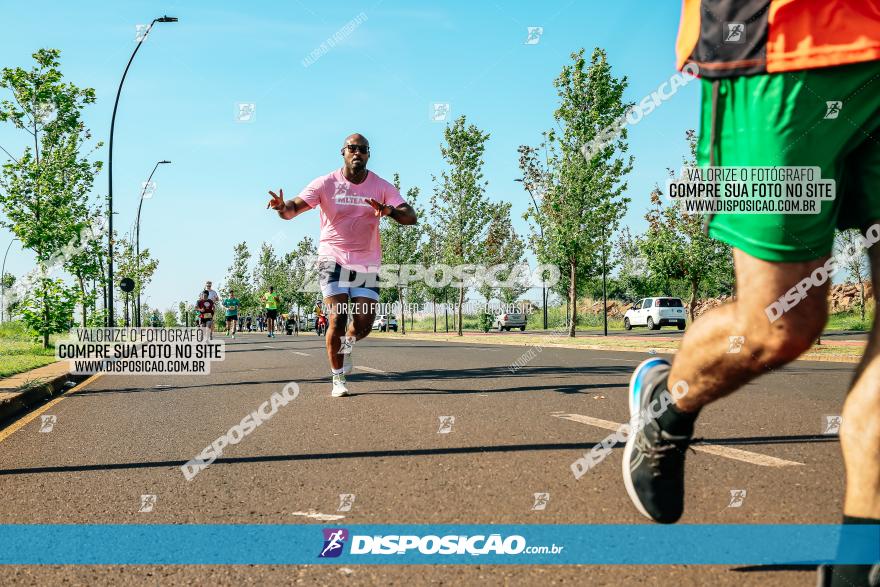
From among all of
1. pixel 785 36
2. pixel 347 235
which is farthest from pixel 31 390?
pixel 785 36

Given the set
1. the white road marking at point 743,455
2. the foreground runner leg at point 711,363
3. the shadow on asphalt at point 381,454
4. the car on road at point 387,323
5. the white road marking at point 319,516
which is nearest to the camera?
the foreground runner leg at point 711,363

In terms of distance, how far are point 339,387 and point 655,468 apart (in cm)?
574

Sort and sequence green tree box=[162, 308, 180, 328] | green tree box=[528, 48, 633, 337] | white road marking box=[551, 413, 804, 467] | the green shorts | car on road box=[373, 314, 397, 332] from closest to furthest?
1. the green shorts
2. white road marking box=[551, 413, 804, 467]
3. green tree box=[528, 48, 633, 337]
4. car on road box=[373, 314, 397, 332]
5. green tree box=[162, 308, 180, 328]

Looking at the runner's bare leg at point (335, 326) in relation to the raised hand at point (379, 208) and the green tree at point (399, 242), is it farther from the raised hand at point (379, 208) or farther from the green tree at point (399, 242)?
the green tree at point (399, 242)

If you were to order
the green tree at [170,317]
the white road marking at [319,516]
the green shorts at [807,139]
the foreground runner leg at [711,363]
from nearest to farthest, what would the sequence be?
the green shorts at [807,139]
the foreground runner leg at [711,363]
the white road marking at [319,516]
the green tree at [170,317]

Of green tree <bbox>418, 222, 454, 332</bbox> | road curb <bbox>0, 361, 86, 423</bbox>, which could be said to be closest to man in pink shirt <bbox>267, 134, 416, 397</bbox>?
road curb <bbox>0, 361, 86, 423</bbox>

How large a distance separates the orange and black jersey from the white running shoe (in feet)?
20.2

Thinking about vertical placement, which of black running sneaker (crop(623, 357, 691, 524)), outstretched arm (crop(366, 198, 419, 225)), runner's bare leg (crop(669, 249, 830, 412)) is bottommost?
black running sneaker (crop(623, 357, 691, 524))

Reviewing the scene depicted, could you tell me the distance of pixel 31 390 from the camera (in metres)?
7.91

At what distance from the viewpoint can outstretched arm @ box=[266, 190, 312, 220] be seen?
6.84 m

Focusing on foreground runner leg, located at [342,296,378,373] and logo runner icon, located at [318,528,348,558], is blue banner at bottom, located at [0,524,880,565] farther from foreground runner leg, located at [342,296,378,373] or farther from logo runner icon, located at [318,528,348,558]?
foreground runner leg, located at [342,296,378,373]

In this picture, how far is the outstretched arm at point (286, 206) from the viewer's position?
22.5ft

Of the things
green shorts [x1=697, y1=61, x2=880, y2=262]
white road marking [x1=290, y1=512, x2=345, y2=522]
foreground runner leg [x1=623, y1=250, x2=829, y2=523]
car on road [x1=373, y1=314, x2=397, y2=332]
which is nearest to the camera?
green shorts [x1=697, y1=61, x2=880, y2=262]

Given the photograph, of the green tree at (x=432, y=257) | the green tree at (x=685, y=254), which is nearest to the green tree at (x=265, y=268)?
the green tree at (x=432, y=257)
